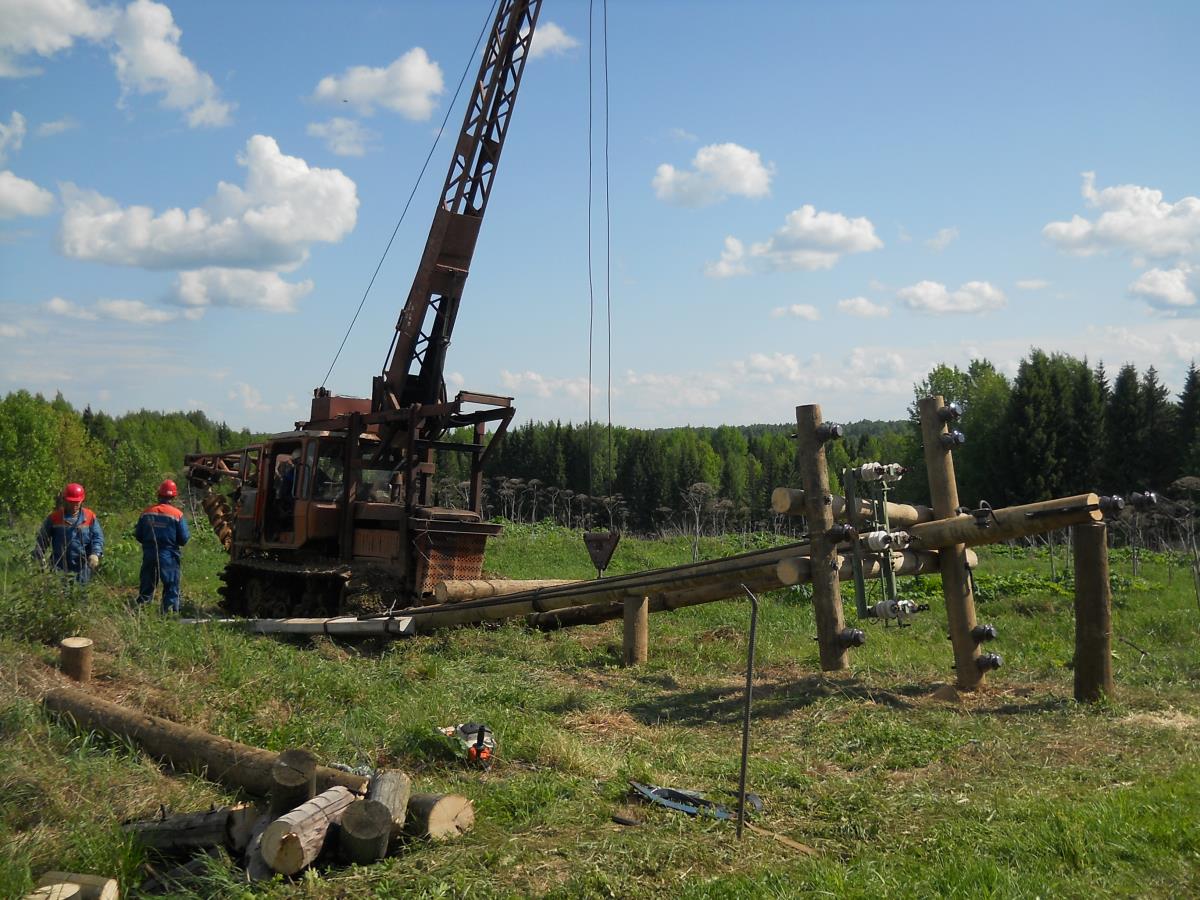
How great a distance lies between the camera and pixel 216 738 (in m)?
5.68

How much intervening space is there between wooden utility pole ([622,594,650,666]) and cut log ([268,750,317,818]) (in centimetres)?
569

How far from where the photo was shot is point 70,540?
10.6 m

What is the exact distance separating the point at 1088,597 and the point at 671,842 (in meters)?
4.73

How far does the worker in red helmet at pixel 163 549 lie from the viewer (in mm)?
11734

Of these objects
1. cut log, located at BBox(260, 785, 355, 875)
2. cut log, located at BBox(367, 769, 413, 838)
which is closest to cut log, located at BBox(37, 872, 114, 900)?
cut log, located at BBox(260, 785, 355, 875)

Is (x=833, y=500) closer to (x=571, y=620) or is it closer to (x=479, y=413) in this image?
(x=571, y=620)

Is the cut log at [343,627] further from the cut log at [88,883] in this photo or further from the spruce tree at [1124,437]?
the spruce tree at [1124,437]

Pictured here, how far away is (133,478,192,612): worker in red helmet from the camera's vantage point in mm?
11734

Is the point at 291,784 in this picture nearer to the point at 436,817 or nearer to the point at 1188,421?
the point at 436,817

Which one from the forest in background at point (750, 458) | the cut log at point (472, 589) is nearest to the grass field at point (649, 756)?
the cut log at point (472, 589)

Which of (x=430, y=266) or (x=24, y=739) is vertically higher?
(x=430, y=266)

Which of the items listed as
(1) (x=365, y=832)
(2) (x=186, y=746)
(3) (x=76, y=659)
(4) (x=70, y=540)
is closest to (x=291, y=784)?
(1) (x=365, y=832)

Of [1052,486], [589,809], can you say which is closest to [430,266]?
[589,809]

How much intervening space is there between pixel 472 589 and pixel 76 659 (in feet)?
18.8
